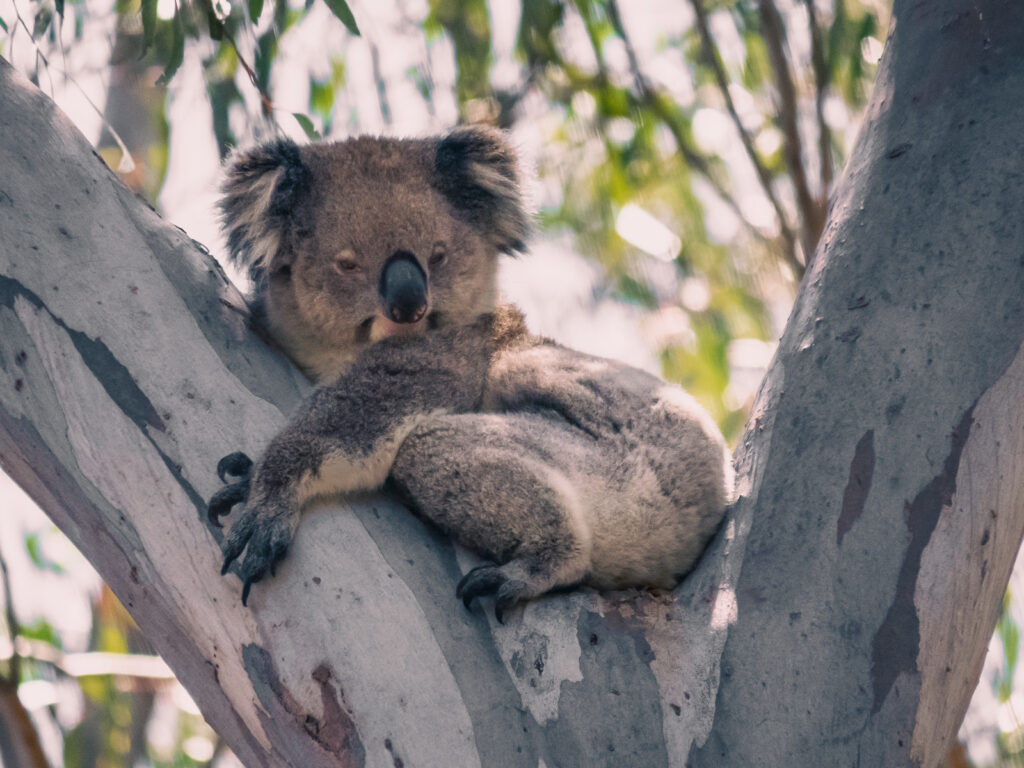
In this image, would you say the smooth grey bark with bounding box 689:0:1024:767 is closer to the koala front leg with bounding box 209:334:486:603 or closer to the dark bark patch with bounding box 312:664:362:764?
the dark bark patch with bounding box 312:664:362:764

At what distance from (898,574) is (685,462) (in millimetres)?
653

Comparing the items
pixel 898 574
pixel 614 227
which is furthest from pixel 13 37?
pixel 614 227

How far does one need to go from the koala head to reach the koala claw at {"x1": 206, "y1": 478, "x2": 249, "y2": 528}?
59cm

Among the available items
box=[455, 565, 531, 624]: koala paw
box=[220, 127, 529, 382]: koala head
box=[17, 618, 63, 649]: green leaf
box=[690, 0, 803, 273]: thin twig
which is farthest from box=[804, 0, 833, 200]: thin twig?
box=[17, 618, 63, 649]: green leaf

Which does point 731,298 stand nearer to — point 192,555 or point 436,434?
point 436,434

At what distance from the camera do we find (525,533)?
75.5 inches

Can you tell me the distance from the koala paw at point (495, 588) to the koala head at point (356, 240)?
0.80 metres

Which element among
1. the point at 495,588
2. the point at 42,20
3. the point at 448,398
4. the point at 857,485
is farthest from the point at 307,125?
the point at 857,485

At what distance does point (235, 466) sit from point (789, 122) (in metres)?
3.29

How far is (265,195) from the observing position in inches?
97.8

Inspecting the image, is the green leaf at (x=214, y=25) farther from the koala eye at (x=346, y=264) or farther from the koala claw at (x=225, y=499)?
the koala claw at (x=225, y=499)

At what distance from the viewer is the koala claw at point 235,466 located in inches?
70.6

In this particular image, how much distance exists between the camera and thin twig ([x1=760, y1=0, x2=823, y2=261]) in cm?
414

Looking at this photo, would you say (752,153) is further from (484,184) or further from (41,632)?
(41,632)
